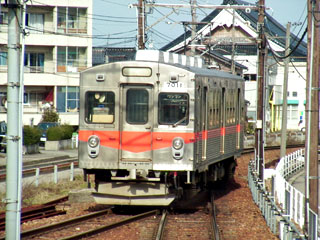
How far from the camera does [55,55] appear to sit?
4338cm

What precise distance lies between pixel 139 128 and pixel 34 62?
3216 cm

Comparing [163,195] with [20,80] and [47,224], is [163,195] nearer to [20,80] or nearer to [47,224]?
[47,224]

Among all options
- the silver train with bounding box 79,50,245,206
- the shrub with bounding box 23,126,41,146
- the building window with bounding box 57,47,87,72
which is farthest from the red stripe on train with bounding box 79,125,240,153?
the building window with bounding box 57,47,87,72

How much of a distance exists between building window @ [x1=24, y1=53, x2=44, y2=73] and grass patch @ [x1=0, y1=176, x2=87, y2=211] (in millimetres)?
24379

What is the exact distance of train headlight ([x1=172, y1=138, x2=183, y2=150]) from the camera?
12688 millimetres

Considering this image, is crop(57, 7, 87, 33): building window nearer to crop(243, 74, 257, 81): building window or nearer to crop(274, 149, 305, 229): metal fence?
crop(243, 74, 257, 81): building window

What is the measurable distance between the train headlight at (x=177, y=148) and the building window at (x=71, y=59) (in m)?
32.0

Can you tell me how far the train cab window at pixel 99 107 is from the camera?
42.5 feet

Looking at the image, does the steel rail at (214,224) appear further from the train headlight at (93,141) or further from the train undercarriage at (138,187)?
the train headlight at (93,141)

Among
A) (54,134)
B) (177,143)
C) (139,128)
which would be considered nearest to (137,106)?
(139,128)

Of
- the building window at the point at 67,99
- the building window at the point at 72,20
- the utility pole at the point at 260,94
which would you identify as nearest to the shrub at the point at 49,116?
the building window at the point at 67,99

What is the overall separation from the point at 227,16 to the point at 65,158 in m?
32.1

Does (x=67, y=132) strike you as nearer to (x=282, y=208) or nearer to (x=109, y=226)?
(x=282, y=208)

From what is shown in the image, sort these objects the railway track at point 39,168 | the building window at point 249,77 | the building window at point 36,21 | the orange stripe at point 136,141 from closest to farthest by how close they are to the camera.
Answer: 1. the orange stripe at point 136,141
2. the railway track at point 39,168
3. the building window at point 36,21
4. the building window at point 249,77
